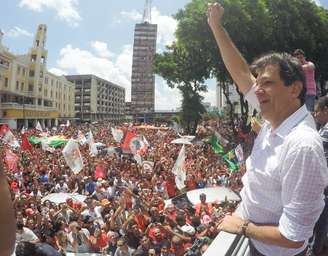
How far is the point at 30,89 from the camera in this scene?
77.4 metres

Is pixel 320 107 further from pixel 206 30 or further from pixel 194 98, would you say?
pixel 194 98

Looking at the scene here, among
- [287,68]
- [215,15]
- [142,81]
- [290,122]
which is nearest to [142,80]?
[142,81]

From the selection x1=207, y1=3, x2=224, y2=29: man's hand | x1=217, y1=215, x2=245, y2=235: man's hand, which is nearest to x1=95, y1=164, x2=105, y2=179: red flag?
x1=207, y1=3, x2=224, y2=29: man's hand

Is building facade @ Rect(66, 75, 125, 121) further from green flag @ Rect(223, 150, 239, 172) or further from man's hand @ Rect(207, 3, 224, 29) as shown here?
man's hand @ Rect(207, 3, 224, 29)

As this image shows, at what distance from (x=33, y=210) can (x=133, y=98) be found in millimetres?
127868

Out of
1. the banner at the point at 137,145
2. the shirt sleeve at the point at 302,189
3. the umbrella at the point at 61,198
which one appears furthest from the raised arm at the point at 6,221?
the banner at the point at 137,145

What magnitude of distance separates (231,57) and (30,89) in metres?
78.8

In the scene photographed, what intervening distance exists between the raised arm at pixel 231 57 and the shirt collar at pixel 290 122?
24.5 inches

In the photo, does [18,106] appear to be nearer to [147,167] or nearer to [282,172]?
[147,167]

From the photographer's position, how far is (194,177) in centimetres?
1377

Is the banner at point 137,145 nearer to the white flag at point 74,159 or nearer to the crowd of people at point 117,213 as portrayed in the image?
the crowd of people at point 117,213

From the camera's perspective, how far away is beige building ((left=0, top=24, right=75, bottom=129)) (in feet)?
216

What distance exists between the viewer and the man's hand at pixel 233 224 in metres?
1.98

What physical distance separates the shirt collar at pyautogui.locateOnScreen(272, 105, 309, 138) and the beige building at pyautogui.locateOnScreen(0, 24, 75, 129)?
2558 inches
